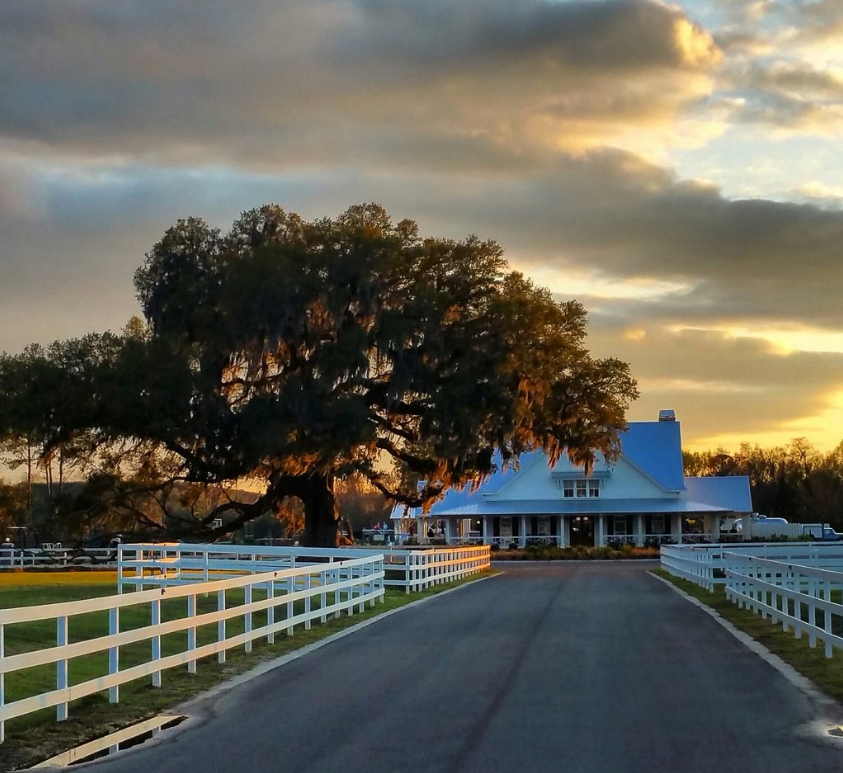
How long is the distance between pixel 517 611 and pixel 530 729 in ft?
42.8

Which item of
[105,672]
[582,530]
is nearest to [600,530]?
[582,530]

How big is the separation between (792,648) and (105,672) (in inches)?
344

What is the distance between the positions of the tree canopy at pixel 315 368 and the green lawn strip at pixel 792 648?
16.2m

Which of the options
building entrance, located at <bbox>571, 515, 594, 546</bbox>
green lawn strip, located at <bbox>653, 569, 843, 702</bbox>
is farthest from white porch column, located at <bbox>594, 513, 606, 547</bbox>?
green lawn strip, located at <bbox>653, 569, 843, 702</bbox>

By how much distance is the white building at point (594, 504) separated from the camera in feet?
227

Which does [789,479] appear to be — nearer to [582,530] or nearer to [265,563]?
[582,530]

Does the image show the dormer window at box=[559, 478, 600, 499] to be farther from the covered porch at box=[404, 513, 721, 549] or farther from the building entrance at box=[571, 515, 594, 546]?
the building entrance at box=[571, 515, 594, 546]

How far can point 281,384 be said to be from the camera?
4150 centimetres

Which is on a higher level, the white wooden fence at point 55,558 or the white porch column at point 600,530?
the white porch column at point 600,530

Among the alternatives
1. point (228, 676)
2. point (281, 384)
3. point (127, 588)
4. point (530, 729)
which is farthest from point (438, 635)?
point (281, 384)

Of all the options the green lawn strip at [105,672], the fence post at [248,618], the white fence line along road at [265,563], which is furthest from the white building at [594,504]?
the fence post at [248,618]

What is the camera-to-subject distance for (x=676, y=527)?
71.2 m

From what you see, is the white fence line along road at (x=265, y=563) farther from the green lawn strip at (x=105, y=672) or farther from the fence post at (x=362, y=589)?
the green lawn strip at (x=105, y=672)

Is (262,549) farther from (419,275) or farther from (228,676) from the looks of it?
(419,275)
